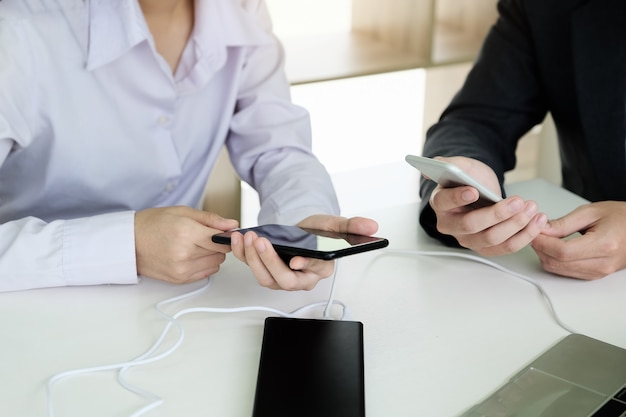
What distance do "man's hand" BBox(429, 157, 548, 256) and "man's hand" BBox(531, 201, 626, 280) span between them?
4 centimetres

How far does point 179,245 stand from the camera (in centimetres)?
88

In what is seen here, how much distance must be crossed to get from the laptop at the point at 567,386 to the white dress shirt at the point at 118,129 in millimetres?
421

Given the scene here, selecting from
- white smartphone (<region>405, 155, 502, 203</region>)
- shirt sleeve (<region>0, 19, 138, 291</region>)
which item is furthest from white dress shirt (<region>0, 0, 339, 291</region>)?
white smartphone (<region>405, 155, 502, 203</region>)

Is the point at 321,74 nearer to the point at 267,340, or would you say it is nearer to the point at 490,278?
the point at 490,278

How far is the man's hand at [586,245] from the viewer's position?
91 centimetres

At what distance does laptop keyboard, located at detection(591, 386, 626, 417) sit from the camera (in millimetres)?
663

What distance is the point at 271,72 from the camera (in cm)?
122

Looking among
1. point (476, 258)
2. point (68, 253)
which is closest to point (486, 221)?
point (476, 258)

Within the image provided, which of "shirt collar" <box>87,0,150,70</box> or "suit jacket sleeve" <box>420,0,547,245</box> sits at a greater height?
"shirt collar" <box>87,0,150,70</box>

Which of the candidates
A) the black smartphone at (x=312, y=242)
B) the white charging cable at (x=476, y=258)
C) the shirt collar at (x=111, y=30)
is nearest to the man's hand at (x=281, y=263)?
the black smartphone at (x=312, y=242)

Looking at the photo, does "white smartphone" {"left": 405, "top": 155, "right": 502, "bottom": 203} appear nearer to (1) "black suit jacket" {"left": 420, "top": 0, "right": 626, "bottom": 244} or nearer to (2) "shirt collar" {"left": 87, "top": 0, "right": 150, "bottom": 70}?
(1) "black suit jacket" {"left": 420, "top": 0, "right": 626, "bottom": 244}

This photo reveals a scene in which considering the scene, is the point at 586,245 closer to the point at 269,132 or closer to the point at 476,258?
the point at 476,258

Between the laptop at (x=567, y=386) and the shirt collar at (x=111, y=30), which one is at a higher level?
the shirt collar at (x=111, y=30)

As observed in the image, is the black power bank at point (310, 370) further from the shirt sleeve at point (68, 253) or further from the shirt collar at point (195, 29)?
the shirt collar at point (195, 29)
